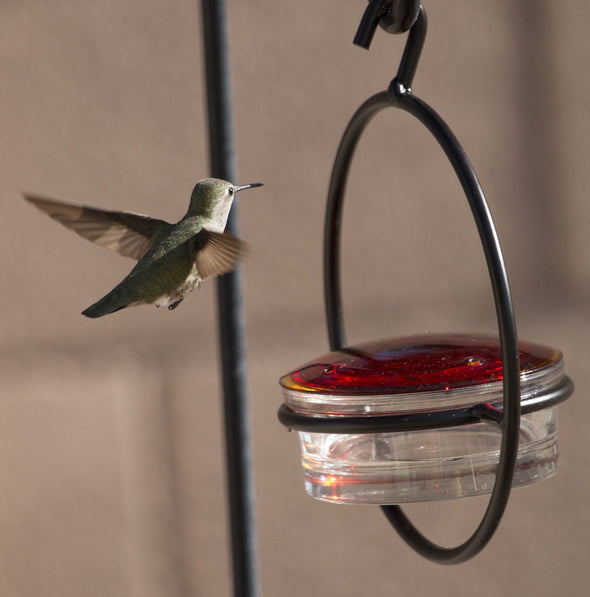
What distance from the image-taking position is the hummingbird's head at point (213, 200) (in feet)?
1.81

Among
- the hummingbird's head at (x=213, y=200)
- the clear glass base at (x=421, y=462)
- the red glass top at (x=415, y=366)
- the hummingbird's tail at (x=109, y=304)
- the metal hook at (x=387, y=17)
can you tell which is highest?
the metal hook at (x=387, y=17)

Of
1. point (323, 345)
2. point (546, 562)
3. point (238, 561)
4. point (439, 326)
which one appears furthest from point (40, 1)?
point (546, 562)

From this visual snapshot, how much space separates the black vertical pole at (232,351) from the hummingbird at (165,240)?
1.0 inches

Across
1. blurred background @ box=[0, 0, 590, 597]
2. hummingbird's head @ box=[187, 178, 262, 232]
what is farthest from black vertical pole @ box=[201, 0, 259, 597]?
blurred background @ box=[0, 0, 590, 597]

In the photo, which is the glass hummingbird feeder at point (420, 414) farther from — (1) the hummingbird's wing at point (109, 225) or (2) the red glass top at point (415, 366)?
(1) the hummingbird's wing at point (109, 225)

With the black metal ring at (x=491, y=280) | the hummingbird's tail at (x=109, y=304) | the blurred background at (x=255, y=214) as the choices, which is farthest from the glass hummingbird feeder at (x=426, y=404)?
the blurred background at (x=255, y=214)

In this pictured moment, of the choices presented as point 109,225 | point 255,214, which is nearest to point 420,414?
point 109,225

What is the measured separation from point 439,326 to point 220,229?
2.24ft

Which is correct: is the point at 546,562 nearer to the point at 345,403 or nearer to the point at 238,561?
the point at 238,561

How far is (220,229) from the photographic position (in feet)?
1.95

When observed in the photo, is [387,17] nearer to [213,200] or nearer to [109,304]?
[213,200]

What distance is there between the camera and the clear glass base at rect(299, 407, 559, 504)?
0.50m

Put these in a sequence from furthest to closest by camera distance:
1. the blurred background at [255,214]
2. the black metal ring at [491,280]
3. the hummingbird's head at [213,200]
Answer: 1. the blurred background at [255,214]
2. the hummingbird's head at [213,200]
3. the black metal ring at [491,280]

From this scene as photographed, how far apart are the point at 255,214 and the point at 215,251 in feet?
2.23
